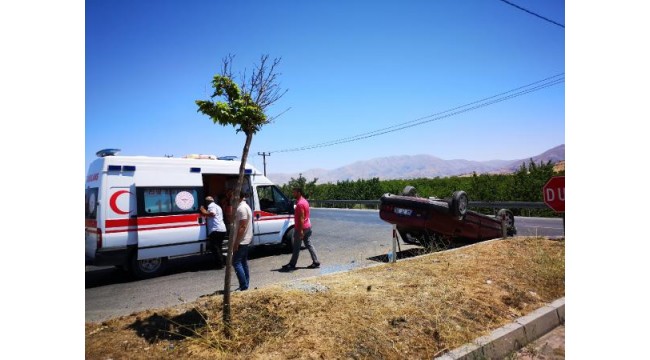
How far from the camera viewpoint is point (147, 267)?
313 inches

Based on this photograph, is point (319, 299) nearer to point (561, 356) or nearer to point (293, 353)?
point (293, 353)

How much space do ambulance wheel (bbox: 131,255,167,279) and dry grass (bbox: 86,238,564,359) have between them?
10.4 ft

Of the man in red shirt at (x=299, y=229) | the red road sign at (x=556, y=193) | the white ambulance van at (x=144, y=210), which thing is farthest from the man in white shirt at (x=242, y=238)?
the red road sign at (x=556, y=193)

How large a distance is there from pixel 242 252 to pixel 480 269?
3993 mm

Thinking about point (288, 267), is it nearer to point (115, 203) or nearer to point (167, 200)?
point (167, 200)

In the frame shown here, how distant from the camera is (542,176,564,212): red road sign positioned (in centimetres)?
714

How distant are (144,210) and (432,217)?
20.2 ft

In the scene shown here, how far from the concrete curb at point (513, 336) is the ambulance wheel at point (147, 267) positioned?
6.40 metres

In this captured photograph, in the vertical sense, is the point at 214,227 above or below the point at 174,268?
above

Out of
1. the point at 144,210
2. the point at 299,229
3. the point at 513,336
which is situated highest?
the point at 144,210

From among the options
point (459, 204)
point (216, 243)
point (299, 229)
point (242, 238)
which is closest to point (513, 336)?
point (242, 238)

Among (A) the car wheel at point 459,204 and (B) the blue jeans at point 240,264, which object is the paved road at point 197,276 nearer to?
(B) the blue jeans at point 240,264
